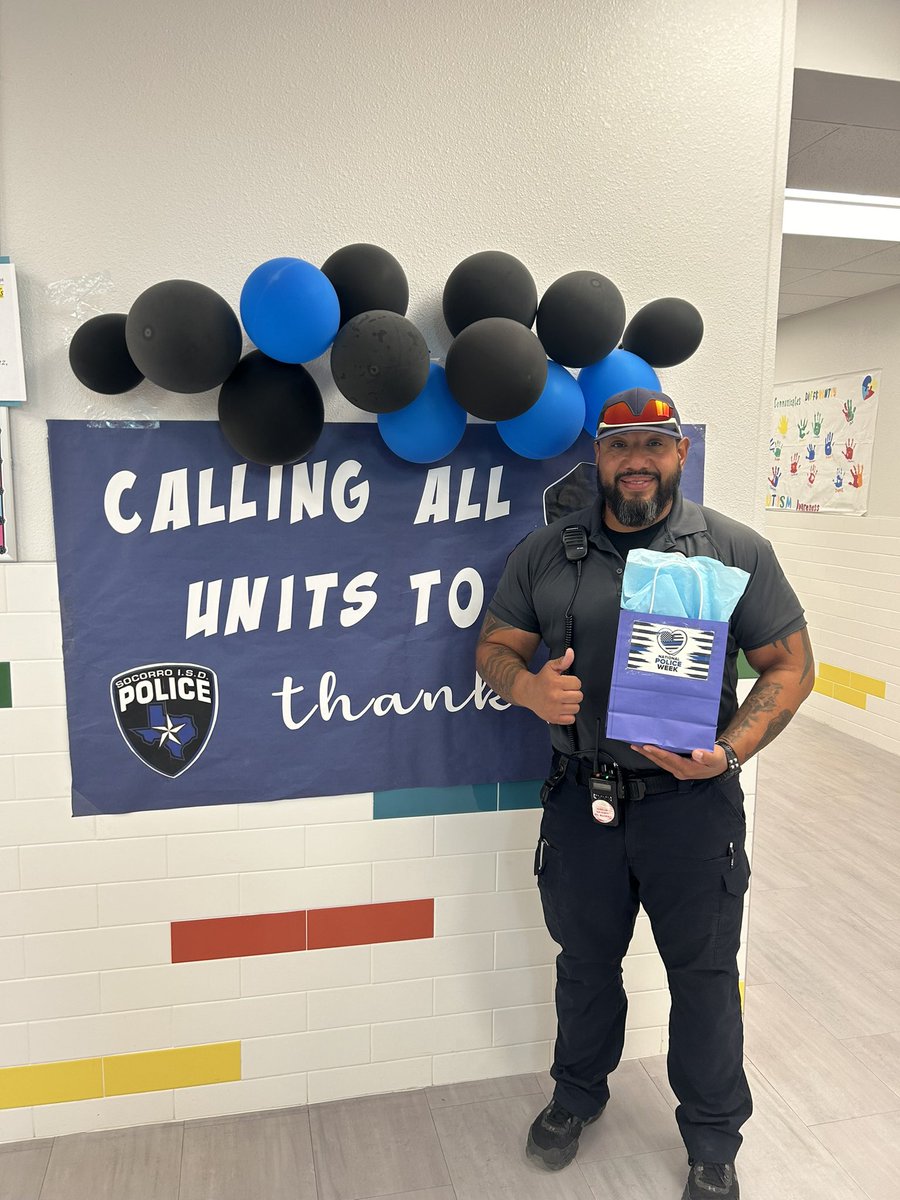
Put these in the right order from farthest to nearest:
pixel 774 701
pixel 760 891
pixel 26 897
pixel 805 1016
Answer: pixel 760 891 < pixel 805 1016 < pixel 26 897 < pixel 774 701

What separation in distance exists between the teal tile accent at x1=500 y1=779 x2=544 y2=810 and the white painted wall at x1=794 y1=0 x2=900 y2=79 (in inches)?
85.3

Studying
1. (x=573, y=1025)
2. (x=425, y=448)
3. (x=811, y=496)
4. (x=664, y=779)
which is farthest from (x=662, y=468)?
(x=811, y=496)

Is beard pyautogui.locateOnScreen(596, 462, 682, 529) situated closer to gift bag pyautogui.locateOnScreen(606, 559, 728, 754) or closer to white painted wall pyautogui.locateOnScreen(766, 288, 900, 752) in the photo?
gift bag pyautogui.locateOnScreen(606, 559, 728, 754)

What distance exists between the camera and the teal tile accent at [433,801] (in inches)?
90.0

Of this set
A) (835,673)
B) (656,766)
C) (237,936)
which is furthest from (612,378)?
(835,673)

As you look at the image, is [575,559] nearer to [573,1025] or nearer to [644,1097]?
[573,1025]

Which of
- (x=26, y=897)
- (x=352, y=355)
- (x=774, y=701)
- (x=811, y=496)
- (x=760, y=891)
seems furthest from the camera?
A: (x=811, y=496)

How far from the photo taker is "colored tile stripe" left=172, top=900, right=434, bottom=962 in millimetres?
2227

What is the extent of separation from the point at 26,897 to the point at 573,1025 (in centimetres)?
136

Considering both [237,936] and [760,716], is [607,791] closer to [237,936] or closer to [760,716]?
[760,716]

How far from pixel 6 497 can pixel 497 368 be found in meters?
1.14

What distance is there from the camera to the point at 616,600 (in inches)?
77.5

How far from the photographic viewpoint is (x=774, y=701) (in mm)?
1945

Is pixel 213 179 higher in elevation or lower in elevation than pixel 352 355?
higher
